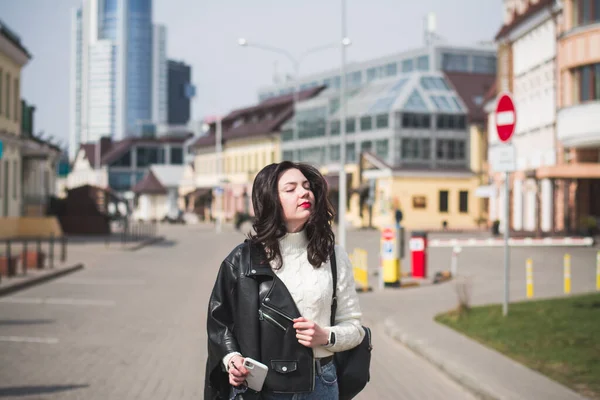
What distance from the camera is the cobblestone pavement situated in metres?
9.47

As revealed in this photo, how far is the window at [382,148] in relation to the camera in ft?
254

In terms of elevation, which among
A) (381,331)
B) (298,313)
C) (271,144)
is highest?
(271,144)

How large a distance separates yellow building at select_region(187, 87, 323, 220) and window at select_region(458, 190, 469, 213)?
949 inches

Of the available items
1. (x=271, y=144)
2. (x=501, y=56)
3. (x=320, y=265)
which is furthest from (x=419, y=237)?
(x=271, y=144)

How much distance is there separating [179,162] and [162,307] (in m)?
128

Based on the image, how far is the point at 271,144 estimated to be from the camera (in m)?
99.1

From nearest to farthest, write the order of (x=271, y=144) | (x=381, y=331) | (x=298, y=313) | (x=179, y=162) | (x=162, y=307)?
(x=298, y=313), (x=381, y=331), (x=162, y=307), (x=271, y=144), (x=179, y=162)

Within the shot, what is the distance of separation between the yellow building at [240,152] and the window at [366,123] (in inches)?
651

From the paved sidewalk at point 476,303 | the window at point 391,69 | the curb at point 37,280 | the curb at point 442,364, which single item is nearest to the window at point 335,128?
the window at point 391,69

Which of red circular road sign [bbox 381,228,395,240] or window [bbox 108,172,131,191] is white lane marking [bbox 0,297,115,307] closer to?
red circular road sign [bbox 381,228,395,240]

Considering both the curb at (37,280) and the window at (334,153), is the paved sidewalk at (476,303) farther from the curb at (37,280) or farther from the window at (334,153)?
the window at (334,153)

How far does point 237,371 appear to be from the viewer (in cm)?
433

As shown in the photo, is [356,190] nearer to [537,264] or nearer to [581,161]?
[581,161]

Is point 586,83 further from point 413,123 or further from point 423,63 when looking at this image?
point 423,63
